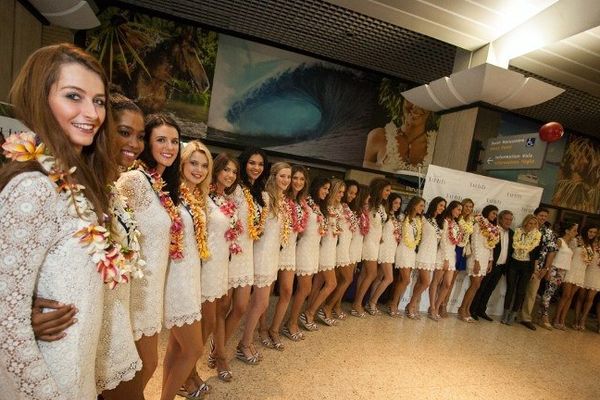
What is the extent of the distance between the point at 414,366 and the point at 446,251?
84.0 inches

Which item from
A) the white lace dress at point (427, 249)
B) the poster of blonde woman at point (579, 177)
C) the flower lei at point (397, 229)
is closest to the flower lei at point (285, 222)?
the flower lei at point (397, 229)

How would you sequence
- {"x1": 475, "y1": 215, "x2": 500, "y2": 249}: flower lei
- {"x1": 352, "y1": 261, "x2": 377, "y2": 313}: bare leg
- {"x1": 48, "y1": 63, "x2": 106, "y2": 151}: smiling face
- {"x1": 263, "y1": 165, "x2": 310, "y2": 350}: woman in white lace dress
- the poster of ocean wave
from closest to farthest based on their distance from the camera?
1. {"x1": 48, "y1": 63, "x2": 106, "y2": 151}: smiling face
2. {"x1": 263, "y1": 165, "x2": 310, "y2": 350}: woman in white lace dress
3. {"x1": 352, "y1": 261, "x2": 377, "y2": 313}: bare leg
4. {"x1": 475, "y1": 215, "x2": 500, "y2": 249}: flower lei
5. the poster of ocean wave

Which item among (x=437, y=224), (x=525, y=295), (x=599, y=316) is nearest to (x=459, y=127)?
(x=437, y=224)

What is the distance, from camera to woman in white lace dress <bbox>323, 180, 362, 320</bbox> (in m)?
4.34

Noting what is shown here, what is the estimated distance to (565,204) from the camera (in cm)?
920

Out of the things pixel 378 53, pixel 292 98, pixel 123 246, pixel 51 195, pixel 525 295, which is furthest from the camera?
pixel 292 98

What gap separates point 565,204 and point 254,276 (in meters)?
9.80

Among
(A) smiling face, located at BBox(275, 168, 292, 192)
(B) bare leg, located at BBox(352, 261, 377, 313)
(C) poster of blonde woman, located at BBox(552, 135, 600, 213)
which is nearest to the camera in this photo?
(A) smiling face, located at BBox(275, 168, 292, 192)

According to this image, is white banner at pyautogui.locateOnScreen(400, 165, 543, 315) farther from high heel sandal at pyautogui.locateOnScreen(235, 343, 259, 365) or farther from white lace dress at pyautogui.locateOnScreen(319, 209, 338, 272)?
high heel sandal at pyautogui.locateOnScreen(235, 343, 259, 365)

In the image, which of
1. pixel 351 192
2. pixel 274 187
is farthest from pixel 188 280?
pixel 351 192

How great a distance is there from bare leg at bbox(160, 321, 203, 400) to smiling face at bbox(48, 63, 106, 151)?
1361 millimetres

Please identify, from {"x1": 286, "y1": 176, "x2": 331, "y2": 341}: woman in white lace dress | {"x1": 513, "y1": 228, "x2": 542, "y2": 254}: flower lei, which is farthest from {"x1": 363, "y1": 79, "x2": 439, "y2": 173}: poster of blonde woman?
{"x1": 286, "y1": 176, "x2": 331, "y2": 341}: woman in white lace dress

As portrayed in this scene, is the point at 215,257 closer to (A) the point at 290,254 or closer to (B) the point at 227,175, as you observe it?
(B) the point at 227,175

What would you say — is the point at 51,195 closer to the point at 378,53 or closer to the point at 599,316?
the point at 378,53
